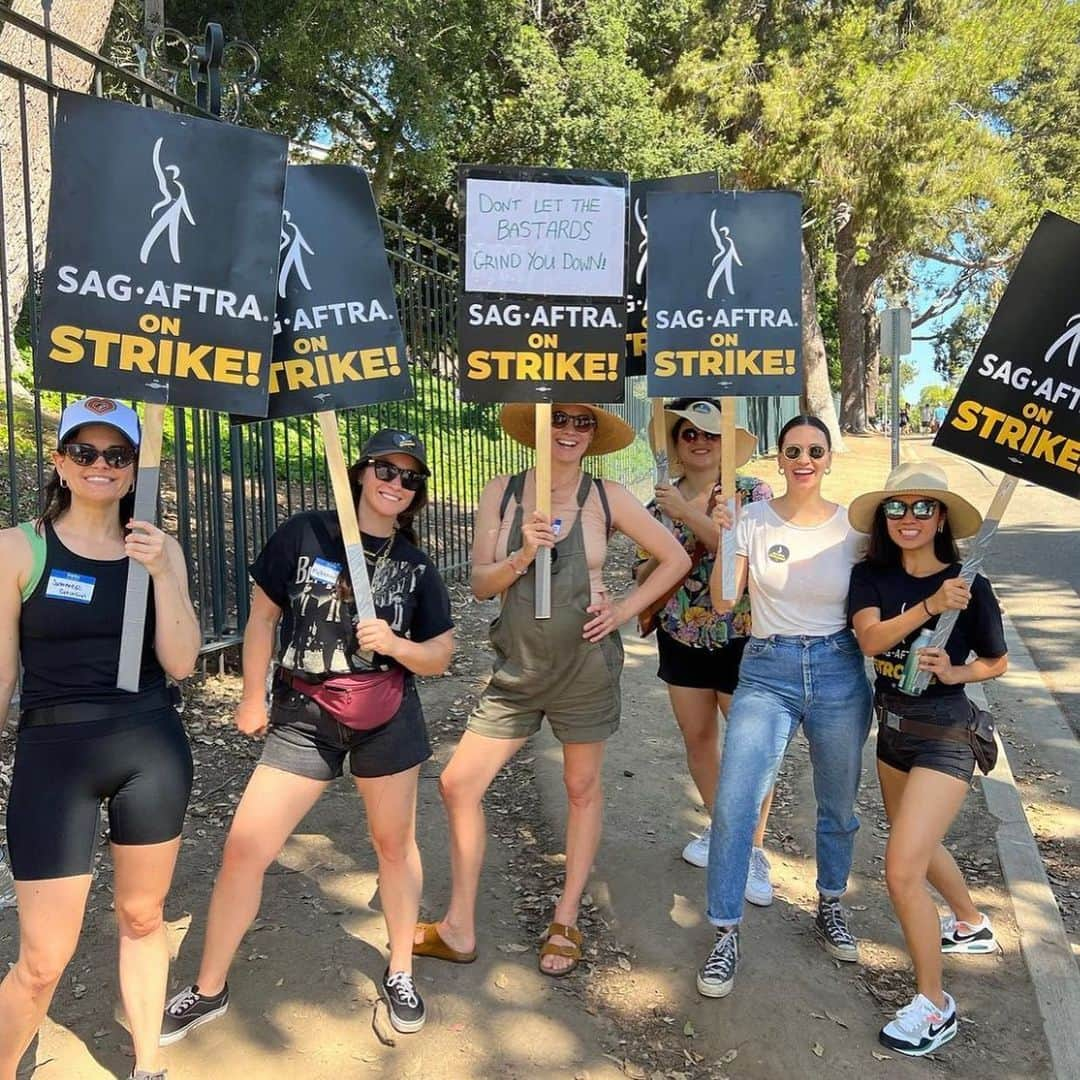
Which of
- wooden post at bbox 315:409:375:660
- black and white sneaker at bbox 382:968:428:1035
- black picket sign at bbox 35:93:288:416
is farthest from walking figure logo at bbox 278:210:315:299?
black and white sneaker at bbox 382:968:428:1035

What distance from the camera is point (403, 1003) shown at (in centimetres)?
321

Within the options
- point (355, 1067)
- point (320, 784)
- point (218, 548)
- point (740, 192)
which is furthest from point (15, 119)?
point (355, 1067)

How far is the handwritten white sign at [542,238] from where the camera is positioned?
147 inches

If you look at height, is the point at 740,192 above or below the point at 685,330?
above

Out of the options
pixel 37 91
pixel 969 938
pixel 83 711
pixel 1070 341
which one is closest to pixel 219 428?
pixel 83 711

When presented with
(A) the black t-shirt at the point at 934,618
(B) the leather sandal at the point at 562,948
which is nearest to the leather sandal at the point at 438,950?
(B) the leather sandal at the point at 562,948

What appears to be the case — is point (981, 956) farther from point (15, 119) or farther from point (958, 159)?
point (958, 159)

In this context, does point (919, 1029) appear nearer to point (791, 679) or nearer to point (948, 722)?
point (948, 722)

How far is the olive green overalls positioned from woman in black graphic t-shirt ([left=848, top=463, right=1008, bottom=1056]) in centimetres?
90

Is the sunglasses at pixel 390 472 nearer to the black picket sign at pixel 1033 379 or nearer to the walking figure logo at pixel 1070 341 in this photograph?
the black picket sign at pixel 1033 379

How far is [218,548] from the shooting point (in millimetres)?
5652

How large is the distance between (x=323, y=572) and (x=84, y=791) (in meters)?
0.90

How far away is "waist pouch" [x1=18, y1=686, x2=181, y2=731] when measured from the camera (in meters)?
2.55

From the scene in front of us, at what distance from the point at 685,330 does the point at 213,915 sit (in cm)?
260
